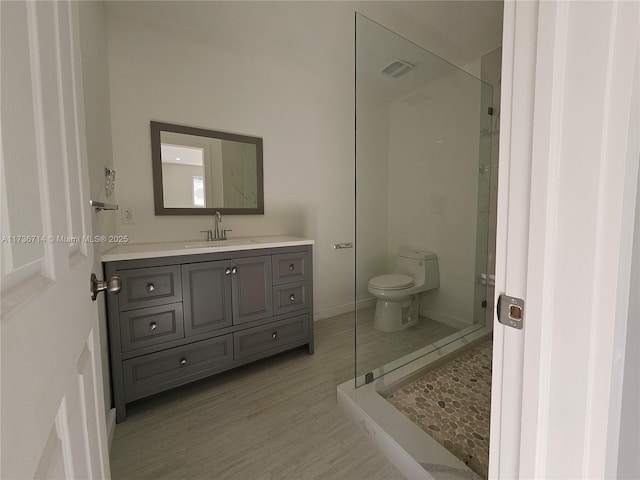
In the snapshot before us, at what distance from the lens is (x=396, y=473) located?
1.21 m

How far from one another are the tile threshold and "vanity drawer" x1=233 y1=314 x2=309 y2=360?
0.54m

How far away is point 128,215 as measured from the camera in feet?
6.23

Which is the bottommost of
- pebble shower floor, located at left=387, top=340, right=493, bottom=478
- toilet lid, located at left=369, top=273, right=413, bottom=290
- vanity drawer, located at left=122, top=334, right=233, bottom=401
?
pebble shower floor, located at left=387, top=340, right=493, bottom=478

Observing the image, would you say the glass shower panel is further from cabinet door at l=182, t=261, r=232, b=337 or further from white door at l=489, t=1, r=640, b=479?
white door at l=489, t=1, r=640, b=479

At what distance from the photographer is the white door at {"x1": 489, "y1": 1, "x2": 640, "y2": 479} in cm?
42

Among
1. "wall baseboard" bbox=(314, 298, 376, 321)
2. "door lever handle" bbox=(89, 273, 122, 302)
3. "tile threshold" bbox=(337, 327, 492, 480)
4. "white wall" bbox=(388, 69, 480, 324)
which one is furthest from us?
"wall baseboard" bbox=(314, 298, 376, 321)

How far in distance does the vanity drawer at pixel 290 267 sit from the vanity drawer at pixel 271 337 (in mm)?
316

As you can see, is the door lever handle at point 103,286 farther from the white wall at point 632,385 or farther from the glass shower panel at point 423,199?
the glass shower panel at point 423,199

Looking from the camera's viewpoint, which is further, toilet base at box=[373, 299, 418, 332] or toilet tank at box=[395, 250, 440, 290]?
toilet tank at box=[395, 250, 440, 290]

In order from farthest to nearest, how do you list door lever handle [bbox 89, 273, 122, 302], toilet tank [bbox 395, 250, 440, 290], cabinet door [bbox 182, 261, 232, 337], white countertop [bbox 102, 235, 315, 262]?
1. toilet tank [bbox 395, 250, 440, 290]
2. cabinet door [bbox 182, 261, 232, 337]
3. white countertop [bbox 102, 235, 315, 262]
4. door lever handle [bbox 89, 273, 122, 302]

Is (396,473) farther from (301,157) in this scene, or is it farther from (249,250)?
(301,157)

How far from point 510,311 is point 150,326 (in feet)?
5.68

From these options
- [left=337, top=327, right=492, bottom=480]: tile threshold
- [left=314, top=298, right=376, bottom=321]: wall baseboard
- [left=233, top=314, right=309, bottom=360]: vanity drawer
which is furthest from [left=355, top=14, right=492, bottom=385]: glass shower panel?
[left=314, top=298, right=376, bottom=321]: wall baseboard

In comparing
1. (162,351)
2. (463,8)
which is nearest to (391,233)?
(463,8)
